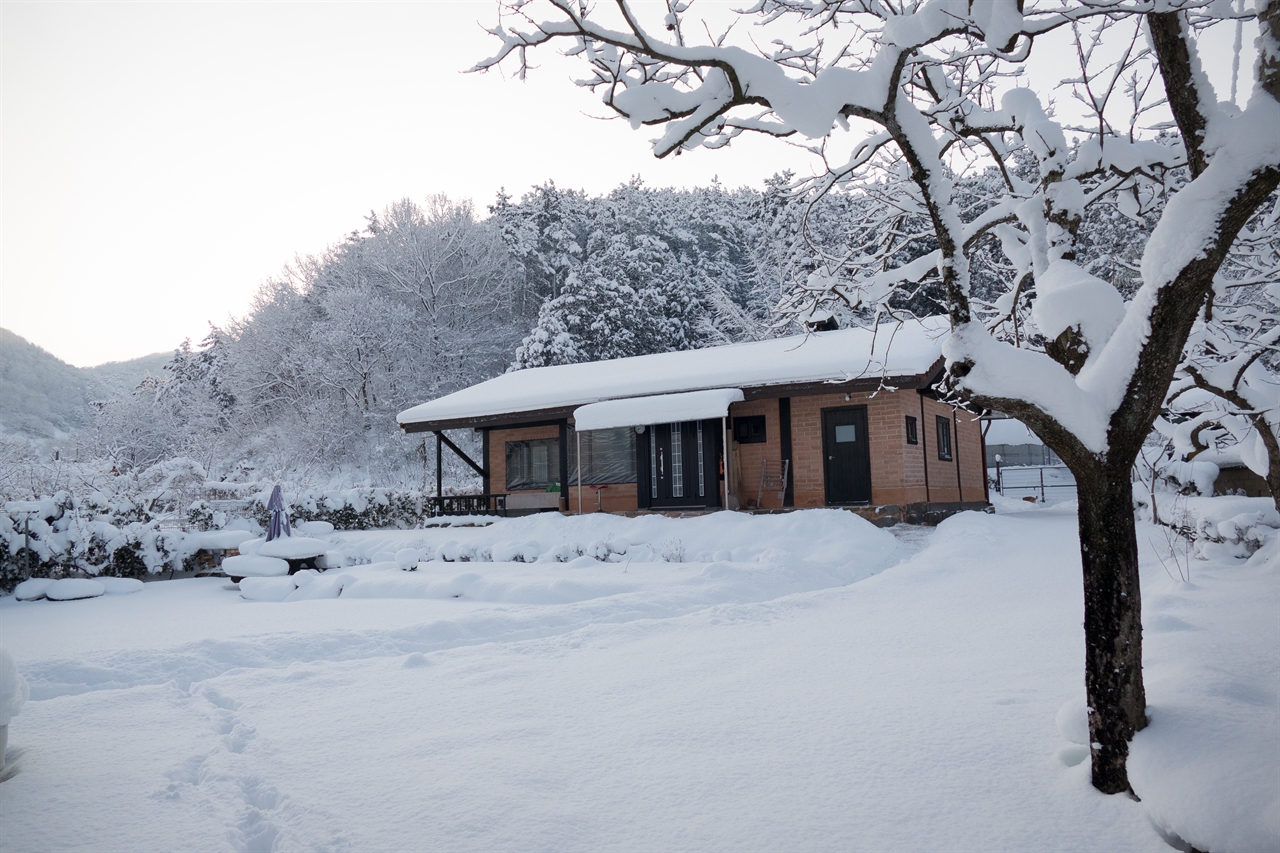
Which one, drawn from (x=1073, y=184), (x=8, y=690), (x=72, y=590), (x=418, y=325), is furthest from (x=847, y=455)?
(x=418, y=325)

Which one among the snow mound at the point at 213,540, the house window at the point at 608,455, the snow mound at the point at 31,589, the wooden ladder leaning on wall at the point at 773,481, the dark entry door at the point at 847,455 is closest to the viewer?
the snow mound at the point at 31,589

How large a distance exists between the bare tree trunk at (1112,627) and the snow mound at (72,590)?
35.0ft

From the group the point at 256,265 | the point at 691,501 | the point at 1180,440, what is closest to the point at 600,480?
the point at 691,501

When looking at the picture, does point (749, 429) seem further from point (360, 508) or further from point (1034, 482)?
point (1034, 482)

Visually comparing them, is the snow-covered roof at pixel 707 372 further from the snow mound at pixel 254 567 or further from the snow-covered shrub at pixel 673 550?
the snow mound at pixel 254 567

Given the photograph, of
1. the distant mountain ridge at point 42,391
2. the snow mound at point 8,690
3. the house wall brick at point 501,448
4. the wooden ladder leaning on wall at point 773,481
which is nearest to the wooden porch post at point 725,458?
the wooden ladder leaning on wall at point 773,481

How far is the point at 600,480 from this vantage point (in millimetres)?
16906

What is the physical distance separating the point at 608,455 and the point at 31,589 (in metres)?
10.3

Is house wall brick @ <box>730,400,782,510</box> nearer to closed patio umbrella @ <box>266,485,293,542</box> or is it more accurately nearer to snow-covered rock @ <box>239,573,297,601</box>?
closed patio umbrella @ <box>266,485,293,542</box>

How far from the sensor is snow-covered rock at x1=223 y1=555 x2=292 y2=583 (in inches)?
387

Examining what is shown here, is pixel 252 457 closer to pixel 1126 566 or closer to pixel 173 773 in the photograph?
pixel 173 773

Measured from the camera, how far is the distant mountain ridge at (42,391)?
2395 centimetres

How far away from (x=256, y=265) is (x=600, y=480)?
26.1m

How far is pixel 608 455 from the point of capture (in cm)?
1673
